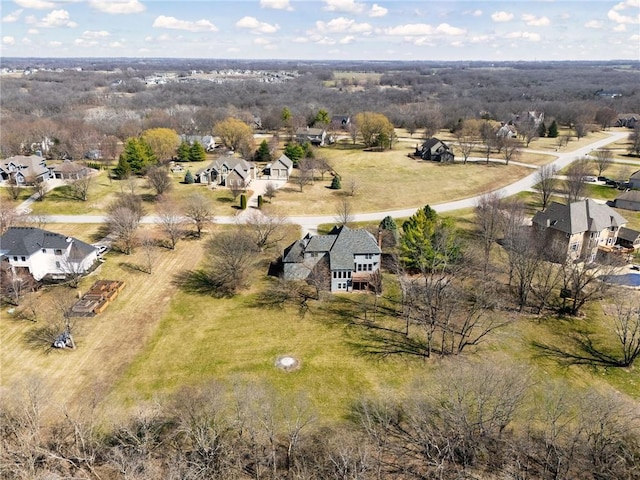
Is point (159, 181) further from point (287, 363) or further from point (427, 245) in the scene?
point (287, 363)

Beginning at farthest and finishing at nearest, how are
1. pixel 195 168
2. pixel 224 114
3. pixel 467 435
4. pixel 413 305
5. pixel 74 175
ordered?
pixel 224 114
pixel 195 168
pixel 74 175
pixel 413 305
pixel 467 435

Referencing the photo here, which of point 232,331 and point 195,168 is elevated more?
point 195,168

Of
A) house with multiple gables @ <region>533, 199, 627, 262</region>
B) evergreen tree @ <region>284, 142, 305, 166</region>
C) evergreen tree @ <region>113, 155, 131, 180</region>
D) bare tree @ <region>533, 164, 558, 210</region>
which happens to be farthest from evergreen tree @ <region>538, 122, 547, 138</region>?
evergreen tree @ <region>113, 155, 131, 180</region>

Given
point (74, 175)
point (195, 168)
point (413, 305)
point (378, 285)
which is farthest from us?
point (195, 168)

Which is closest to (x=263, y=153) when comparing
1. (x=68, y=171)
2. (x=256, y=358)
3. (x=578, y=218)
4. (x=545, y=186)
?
(x=68, y=171)

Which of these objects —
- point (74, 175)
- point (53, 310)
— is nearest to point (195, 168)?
point (74, 175)

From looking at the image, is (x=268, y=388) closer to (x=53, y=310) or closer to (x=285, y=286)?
(x=285, y=286)
